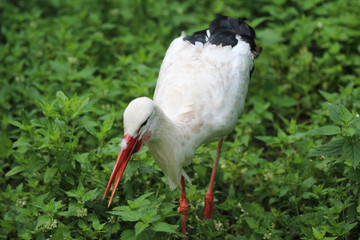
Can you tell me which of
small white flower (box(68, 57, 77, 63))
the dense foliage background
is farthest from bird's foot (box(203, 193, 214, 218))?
small white flower (box(68, 57, 77, 63))

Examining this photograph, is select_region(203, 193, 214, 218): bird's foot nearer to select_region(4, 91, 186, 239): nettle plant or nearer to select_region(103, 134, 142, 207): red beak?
select_region(4, 91, 186, 239): nettle plant

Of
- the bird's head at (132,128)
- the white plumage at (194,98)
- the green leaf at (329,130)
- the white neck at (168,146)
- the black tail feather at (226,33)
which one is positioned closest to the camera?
the bird's head at (132,128)

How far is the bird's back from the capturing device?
3.70 m

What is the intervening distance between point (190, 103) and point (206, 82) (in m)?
0.27

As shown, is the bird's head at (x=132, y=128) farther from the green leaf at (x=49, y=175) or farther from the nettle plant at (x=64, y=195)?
the green leaf at (x=49, y=175)

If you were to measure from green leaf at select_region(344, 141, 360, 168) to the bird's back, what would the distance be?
972mm

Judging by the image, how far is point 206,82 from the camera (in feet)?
12.7

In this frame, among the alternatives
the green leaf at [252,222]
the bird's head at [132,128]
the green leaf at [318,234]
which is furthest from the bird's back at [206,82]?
the green leaf at [318,234]

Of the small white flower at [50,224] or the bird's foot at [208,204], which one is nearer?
the small white flower at [50,224]

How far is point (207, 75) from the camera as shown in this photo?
3916 mm

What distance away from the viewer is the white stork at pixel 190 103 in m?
3.18

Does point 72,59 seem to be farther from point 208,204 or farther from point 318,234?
point 318,234

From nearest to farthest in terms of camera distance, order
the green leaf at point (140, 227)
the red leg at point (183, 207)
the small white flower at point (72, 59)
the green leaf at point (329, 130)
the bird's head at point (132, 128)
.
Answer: the green leaf at point (140, 227) → the bird's head at point (132, 128) → the green leaf at point (329, 130) → the red leg at point (183, 207) → the small white flower at point (72, 59)

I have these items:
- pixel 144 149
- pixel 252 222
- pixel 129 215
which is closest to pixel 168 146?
pixel 144 149
